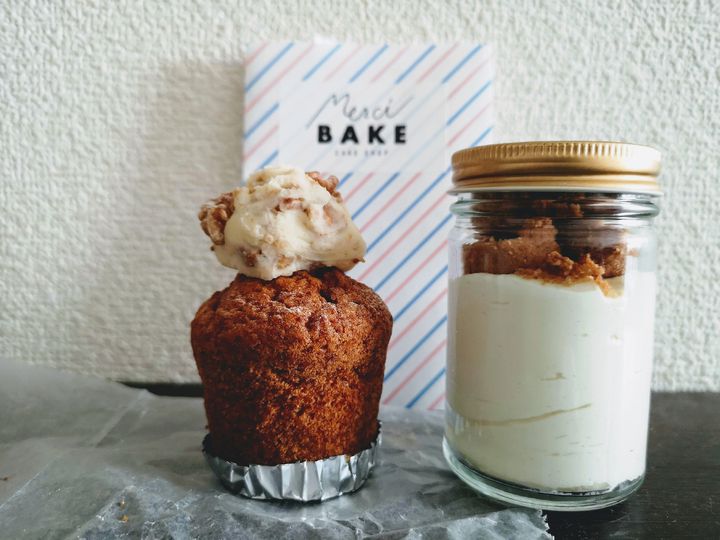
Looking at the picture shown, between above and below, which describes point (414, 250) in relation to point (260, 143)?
below

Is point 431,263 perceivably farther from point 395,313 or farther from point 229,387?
point 229,387

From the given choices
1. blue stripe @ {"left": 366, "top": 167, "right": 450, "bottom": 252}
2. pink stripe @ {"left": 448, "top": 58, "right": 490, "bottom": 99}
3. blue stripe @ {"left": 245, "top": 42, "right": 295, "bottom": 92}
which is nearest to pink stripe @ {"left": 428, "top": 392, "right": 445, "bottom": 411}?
blue stripe @ {"left": 366, "top": 167, "right": 450, "bottom": 252}

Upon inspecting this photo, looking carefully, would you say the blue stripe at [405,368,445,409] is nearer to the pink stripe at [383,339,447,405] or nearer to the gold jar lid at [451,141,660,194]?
the pink stripe at [383,339,447,405]

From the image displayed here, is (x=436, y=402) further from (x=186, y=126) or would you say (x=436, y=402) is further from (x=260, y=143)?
(x=186, y=126)

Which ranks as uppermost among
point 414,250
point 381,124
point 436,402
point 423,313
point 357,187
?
point 381,124

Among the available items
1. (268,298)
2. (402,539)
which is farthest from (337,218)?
(402,539)

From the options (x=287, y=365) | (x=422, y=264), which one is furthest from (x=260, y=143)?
(x=287, y=365)

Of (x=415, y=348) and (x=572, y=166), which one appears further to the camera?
(x=415, y=348)
